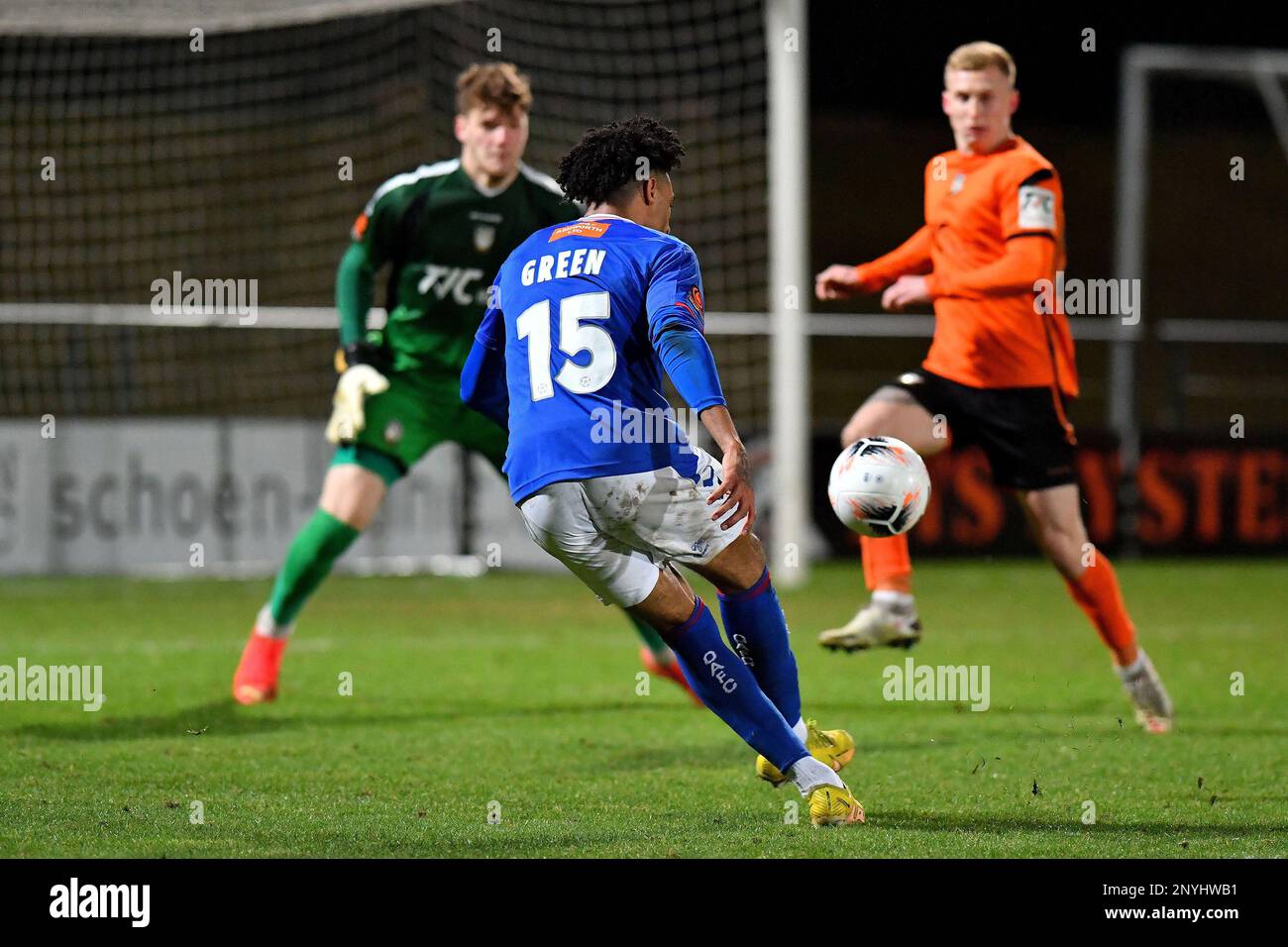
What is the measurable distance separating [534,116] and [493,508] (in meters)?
3.53

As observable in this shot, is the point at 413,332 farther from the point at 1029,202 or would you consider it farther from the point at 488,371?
the point at 1029,202

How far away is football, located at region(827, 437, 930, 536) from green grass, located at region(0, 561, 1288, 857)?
0.80 metres

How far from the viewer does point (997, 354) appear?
6.48m

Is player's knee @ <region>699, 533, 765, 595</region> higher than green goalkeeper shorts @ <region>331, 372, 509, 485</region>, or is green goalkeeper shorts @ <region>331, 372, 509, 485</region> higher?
green goalkeeper shorts @ <region>331, 372, 509, 485</region>

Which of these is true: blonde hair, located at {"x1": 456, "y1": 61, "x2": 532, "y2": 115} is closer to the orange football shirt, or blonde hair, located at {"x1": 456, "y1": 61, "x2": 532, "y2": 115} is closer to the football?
the orange football shirt

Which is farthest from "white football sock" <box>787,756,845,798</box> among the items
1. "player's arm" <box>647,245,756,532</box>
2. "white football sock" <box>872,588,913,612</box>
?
"white football sock" <box>872,588,913,612</box>

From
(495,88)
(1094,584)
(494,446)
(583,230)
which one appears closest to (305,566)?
(494,446)
